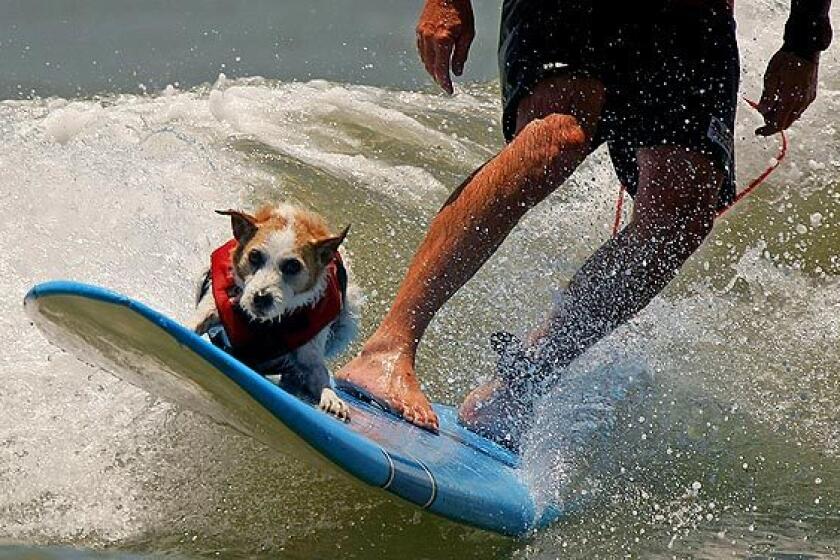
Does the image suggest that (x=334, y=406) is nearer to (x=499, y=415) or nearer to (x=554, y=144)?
(x=499, y=415)

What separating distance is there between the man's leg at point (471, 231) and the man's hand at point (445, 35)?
266mm

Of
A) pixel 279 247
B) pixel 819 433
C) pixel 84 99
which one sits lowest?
pixel 84 99

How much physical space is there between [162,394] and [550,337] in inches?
44.0

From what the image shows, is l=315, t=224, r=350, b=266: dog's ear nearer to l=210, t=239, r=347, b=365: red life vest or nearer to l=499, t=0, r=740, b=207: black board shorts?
l=210, t=239, r=347, b=365: red life vest

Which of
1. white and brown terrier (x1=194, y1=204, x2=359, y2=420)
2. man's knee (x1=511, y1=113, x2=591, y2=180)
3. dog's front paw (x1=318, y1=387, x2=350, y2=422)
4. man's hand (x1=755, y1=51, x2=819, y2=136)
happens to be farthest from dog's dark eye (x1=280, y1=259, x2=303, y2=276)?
man's hand (x1=755, y1=51, x2=819, y2=136)

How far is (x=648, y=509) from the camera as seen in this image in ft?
10.8

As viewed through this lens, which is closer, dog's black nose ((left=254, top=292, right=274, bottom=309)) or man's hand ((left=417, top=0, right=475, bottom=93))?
dog's black nose ((left=254, top=292, right=274, bottom=309))

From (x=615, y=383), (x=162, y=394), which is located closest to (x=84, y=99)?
(x=615, y=383)

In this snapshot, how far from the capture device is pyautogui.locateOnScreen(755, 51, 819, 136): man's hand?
367cm

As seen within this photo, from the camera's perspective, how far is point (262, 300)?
9.95 feet

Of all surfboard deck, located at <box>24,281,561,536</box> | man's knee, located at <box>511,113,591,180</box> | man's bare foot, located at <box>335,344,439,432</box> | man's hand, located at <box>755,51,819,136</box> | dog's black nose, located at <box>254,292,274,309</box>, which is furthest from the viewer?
man's hand, located at <box>755,51,819,136</box>

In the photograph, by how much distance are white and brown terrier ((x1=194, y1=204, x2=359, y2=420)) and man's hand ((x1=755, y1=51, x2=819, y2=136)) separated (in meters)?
1.15

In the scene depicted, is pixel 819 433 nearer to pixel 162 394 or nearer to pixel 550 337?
pixel 550 337

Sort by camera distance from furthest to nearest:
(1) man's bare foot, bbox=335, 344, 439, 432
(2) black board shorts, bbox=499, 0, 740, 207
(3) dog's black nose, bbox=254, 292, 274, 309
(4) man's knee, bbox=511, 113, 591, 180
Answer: (2) black board shorts, bbox=499, 0, 740, 207 < (4) man's knee, bbox=511, 113, 591, 180 < (1) man's bare foot, bbox=335, 344, 439, 432 < (3) dog's black nose, bbox=254, 292, 274, 309
